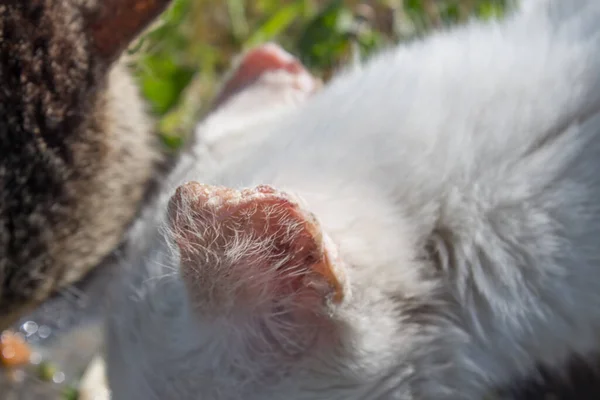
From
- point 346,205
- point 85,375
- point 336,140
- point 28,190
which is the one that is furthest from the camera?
point 85,375

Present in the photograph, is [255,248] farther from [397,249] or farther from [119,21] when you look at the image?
[119,21]

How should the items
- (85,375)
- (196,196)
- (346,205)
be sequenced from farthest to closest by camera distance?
(85,375) < (346,205) < (196,196)

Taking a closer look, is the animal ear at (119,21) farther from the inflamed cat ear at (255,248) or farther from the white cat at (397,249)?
the inflamed cat ear at (255,248)

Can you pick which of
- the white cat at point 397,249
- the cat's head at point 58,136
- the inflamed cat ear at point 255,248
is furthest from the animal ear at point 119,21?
the inflamed cat ear at point 255,248

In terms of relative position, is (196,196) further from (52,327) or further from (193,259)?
(52,327)

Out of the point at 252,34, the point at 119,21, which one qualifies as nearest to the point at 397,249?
the point at 119,21

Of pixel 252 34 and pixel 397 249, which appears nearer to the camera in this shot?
pixel 397 249

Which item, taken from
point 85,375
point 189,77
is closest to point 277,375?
point 85,375
